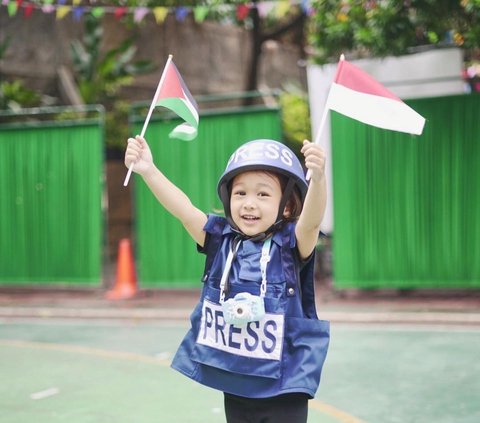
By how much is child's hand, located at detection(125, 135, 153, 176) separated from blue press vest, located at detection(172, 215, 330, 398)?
49cm

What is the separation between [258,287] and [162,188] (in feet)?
2.01

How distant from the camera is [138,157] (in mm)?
3551

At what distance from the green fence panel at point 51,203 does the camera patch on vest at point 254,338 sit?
9445 mm

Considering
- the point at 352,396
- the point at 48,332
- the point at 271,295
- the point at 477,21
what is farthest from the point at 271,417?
the point at 477,21

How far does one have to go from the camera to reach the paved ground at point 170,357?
5.84 m

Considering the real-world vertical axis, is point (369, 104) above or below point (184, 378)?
above

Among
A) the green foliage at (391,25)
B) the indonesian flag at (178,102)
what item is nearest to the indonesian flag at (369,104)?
the indonesian flag at (178,102)

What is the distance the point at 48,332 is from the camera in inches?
384

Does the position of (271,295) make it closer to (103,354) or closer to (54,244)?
(103,354)

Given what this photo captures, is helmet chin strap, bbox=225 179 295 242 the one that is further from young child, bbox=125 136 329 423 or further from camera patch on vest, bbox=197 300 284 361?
camera patch on vest, bbox=197 300 284 361

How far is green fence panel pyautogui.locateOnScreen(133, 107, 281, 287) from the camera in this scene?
1203cm

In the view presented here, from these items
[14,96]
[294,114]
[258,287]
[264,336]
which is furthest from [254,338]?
[294,114]

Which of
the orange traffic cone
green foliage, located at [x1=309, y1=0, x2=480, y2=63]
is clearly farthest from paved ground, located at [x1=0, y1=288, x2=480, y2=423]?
green foliage, located at [x1=309, y1=0, x2=480, y2=63]

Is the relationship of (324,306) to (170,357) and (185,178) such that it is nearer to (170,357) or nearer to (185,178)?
(185,178)
